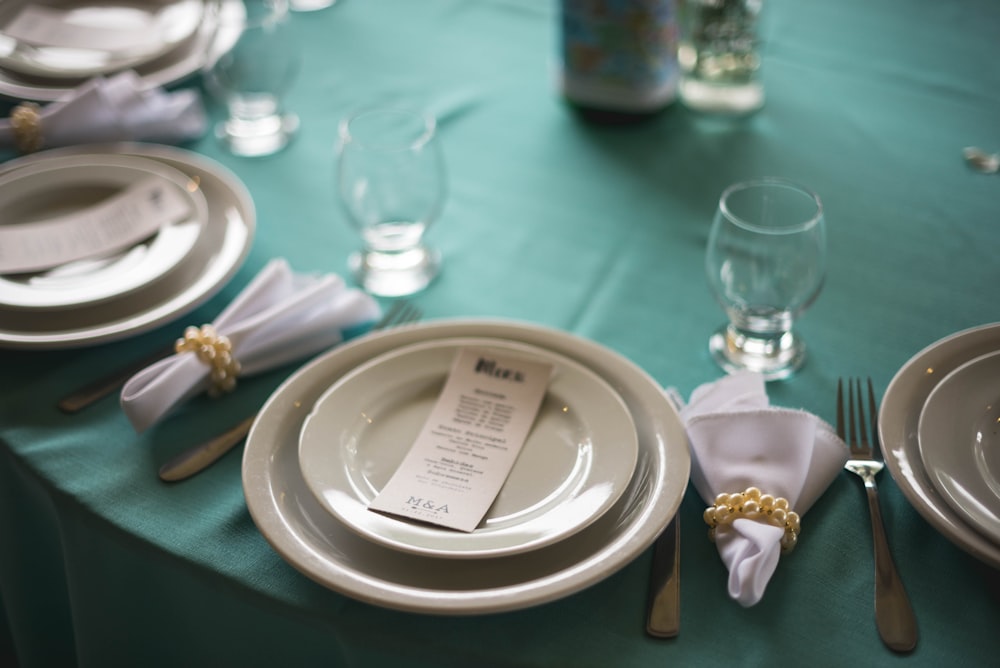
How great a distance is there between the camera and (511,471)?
0.75m

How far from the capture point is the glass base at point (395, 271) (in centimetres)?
100

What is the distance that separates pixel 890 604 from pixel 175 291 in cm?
72

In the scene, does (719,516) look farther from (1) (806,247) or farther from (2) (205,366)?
(2) (205,366)

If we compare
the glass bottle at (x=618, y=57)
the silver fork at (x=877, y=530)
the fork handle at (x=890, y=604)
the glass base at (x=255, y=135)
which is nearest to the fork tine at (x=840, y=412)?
the silver fork at (x=877, y=530)

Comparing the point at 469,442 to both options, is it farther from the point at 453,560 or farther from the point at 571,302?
the point at 571,302

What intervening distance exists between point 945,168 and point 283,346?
0.82m

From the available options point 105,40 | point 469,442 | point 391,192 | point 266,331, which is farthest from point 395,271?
point 105,40

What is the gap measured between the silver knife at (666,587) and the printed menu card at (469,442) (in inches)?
5.2

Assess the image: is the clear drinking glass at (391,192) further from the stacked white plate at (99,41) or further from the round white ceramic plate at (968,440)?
the round white ceramic plate at (968,440)

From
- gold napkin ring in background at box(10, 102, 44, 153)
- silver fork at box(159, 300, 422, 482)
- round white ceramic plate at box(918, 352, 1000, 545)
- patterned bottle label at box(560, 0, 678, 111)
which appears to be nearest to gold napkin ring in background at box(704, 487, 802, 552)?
round white ceramic plate at box(918, 352, 1000, 545)

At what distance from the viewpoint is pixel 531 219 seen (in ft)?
3.64

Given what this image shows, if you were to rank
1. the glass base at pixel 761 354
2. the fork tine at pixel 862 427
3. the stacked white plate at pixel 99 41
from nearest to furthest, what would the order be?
1. the fork tine at pixel 862 427
2. the glass base at pixel 761 354
3. the stacked white plate at pixel 99 41

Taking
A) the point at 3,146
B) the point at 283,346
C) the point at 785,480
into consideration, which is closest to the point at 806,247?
the point at 785,480

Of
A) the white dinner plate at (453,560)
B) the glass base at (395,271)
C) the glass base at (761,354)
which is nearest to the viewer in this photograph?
the white dinner plate at (453,560)
